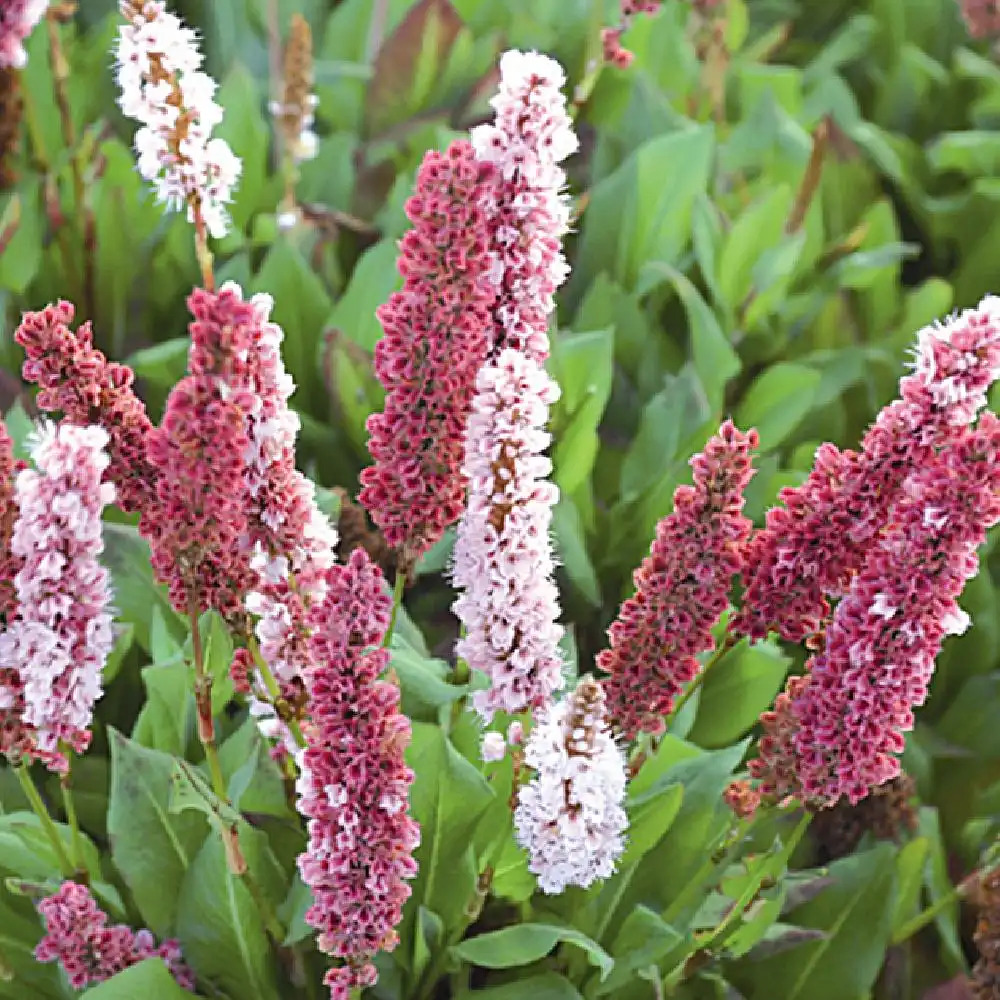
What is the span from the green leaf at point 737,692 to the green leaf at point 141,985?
0.72m

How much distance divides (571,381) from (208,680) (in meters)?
0.98

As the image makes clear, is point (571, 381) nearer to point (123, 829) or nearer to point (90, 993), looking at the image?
point (123, 829)

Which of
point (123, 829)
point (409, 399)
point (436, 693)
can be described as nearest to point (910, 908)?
point (436, 693)

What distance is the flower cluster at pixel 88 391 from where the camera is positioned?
914mm

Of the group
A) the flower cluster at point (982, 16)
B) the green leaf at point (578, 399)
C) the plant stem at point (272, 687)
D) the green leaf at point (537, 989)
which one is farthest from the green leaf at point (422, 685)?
the flower cluster at point (982, 16)

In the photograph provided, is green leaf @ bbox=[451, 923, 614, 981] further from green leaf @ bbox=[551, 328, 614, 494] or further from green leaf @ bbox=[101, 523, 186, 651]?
green leaf @ bbox=[551, 328, 614, 494]

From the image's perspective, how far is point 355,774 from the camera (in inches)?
35.6

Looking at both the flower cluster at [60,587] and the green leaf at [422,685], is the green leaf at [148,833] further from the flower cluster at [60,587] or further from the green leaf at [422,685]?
the flower cluster at [60,587]

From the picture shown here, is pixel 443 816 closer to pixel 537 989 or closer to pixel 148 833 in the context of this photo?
pixel 537 989

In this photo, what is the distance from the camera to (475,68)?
8.39 ft

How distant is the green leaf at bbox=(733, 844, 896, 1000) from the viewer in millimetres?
1547

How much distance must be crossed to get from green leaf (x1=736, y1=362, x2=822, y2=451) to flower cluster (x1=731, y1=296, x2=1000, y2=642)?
1.04 m

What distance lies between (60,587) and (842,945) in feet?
3.54

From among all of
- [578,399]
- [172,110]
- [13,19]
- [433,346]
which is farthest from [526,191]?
[578,399]
